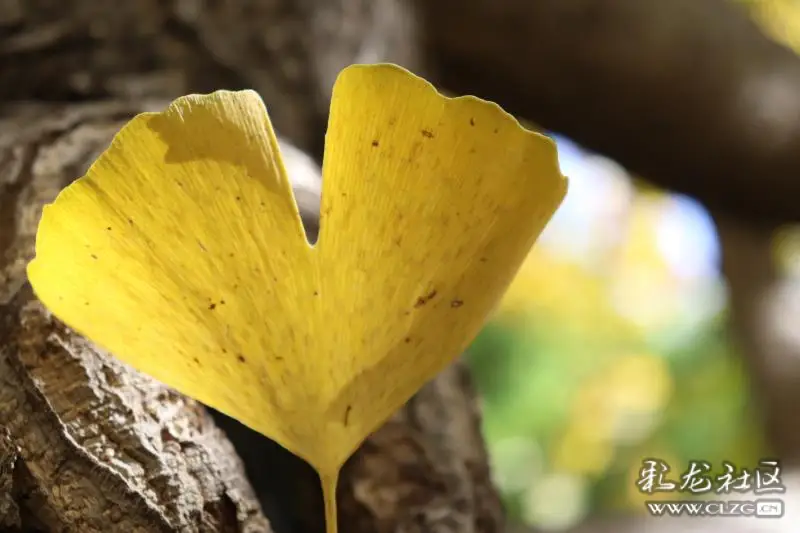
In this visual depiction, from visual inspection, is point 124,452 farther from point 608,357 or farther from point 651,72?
point 608,357

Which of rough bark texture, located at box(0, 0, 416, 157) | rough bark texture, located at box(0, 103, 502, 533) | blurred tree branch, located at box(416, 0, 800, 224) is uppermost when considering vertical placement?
blurred tree branch, located at box(416, 0, 800, 224)

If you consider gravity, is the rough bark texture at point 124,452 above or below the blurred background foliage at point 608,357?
below

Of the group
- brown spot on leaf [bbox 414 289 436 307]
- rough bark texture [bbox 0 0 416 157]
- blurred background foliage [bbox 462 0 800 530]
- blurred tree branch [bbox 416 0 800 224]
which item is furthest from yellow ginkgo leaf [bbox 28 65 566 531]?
blurred background foliage [bbox 462 0 800 530]

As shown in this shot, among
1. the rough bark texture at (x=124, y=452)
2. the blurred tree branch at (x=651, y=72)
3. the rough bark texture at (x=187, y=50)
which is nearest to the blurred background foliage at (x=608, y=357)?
the blurred tree branch at (x=651, y=72)

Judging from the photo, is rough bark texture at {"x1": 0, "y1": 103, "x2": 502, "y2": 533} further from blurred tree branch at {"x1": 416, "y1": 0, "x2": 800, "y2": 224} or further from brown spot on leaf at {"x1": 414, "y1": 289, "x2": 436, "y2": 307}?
blurred tree branch at {"x1": 416, "y1": 0, "x2": 800, "y2": 224}

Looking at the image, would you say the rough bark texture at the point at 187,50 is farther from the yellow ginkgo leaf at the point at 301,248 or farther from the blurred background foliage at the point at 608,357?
the blurred background foliage at the point at 608,357

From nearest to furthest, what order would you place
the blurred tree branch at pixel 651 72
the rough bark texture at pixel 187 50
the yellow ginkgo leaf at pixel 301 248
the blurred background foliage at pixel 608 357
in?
the yellow ginkgo leaf at pixel 301 248
the rough bark texture at pixel 187 50
the blurred tree branch at pixel 651 72
the blurred background foliage at pixel 608 357

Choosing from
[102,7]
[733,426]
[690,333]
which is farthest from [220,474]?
[690,333]

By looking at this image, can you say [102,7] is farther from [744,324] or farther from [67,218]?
[744,324]
